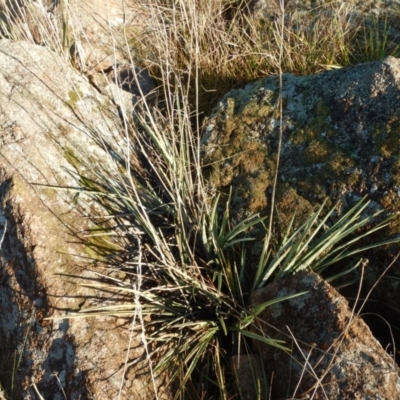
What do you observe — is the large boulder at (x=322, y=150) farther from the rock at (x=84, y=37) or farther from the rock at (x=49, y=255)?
the rock at (x=84, y=37)

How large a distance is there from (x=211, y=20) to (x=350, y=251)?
2.10m

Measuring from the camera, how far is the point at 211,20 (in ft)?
13.4

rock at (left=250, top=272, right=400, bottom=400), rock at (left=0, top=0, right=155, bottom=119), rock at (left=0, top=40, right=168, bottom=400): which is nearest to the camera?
rock at (left=250, top=272, right=400, bottom=400)

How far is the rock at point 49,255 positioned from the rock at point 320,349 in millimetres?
527

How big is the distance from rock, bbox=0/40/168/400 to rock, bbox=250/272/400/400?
0.53 meters

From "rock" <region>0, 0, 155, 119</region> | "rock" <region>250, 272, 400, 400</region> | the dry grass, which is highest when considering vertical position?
"rock" <region>0, 0, 155, 119</region>

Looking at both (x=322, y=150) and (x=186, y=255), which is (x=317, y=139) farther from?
(x=186, y=255)

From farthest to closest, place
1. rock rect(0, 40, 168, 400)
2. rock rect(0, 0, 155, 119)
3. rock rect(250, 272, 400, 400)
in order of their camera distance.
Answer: rock rect(0, 0, 155, 119), rock rect(0, 40, 168, 400), rock rect(250, 272, 400, 400)

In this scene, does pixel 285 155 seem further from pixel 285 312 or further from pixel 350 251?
pixel 285 312

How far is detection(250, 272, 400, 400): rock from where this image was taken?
2.10 metres

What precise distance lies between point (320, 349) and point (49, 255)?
126 cm

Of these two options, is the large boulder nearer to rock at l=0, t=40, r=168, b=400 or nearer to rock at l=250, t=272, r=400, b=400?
rock at l=250, t=272, r=400, b=400

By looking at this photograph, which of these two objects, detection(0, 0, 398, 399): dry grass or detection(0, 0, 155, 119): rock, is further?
detection(0, 0, 155, 119): rock

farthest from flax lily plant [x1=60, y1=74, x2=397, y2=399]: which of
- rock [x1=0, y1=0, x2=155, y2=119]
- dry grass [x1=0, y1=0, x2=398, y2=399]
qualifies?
rock [x1=0, y1=0, x2=155, y2=119]
